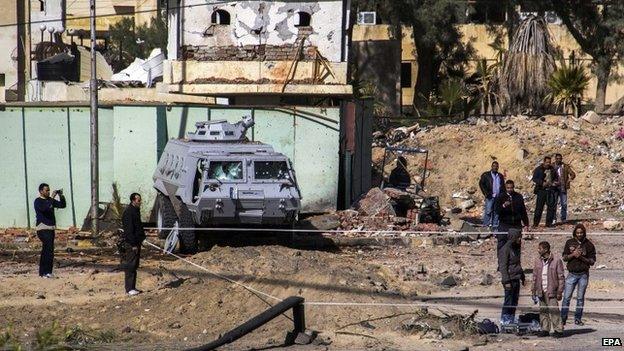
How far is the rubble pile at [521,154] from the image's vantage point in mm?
31703

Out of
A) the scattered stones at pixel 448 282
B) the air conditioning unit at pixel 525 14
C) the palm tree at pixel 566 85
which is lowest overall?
the scattered stones at pixel 448 282

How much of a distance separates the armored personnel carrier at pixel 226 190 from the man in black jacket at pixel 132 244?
3792 millimetres

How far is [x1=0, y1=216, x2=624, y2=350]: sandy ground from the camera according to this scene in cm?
1611

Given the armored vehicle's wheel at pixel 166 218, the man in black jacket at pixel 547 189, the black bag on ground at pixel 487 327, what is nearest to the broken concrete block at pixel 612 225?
the man in black jacket at pixel 547 189

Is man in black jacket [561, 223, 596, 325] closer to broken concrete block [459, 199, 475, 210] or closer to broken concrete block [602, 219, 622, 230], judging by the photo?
broken concrete block [602, 219, 622, 230]

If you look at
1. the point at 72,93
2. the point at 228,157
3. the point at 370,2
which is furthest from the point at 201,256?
the point at 370,2

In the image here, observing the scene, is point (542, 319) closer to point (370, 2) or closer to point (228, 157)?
point (228, 157)

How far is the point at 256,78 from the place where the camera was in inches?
1342

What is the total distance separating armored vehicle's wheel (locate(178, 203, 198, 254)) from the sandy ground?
0.96 meters

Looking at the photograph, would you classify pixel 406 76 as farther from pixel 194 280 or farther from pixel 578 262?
pixel 578 262

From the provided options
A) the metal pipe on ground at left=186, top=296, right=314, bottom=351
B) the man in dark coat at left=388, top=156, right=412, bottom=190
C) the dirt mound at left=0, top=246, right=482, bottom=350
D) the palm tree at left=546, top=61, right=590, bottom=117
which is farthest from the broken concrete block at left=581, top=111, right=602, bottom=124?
the metal pipe on ground at left=186, top=296, right=314, bottom=351

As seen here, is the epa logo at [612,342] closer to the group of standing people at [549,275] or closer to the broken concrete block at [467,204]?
the group of standing people at [549,275]

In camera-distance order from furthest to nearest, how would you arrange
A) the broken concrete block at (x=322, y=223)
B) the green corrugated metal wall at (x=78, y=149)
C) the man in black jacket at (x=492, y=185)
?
the green corrugated metal wall at (x=78, y=149)
the broken concrete block at (x=322, y=223)
the man in black jacket at (x=492, y=185)

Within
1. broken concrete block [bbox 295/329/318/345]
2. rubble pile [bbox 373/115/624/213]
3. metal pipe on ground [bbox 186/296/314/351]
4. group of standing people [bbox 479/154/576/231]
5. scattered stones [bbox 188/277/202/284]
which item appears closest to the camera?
metal pipe on ground [bbox 186/296/314/351]
